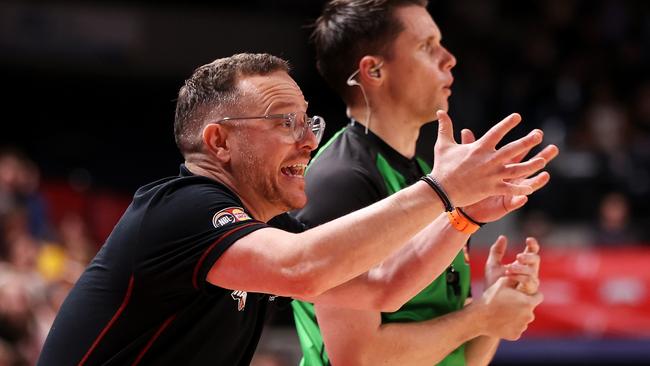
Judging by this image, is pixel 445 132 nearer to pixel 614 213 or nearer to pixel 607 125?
pixel 614 213

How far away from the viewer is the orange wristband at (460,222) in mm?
4023

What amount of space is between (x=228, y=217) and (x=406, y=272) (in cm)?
89

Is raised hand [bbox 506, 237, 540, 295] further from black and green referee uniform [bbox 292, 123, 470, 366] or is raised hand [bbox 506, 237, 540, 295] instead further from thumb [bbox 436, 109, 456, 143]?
thumb [bbox 436, 109, 456, 143]

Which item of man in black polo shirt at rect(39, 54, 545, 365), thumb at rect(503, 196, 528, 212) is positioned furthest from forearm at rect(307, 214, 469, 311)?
thumb at rect(503, 196, 528, 212)

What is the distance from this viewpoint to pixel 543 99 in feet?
52.3

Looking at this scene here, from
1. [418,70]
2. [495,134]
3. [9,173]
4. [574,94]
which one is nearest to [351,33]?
[418,70]

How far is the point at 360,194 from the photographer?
15.0 ft

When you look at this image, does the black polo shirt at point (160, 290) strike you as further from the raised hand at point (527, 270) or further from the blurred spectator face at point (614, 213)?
the blurred spectator face at point (614, 213)

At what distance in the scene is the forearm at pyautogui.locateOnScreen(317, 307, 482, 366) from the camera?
4387 mm

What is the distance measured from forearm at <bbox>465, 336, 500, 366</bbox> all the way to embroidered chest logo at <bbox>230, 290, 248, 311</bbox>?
1283mm

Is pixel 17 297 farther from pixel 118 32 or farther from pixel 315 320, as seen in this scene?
pixel 118 32

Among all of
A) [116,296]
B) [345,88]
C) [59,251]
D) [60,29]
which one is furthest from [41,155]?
[116,296]

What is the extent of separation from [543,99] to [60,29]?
7.67m

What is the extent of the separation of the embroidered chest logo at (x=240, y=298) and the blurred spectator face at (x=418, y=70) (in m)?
1.45
